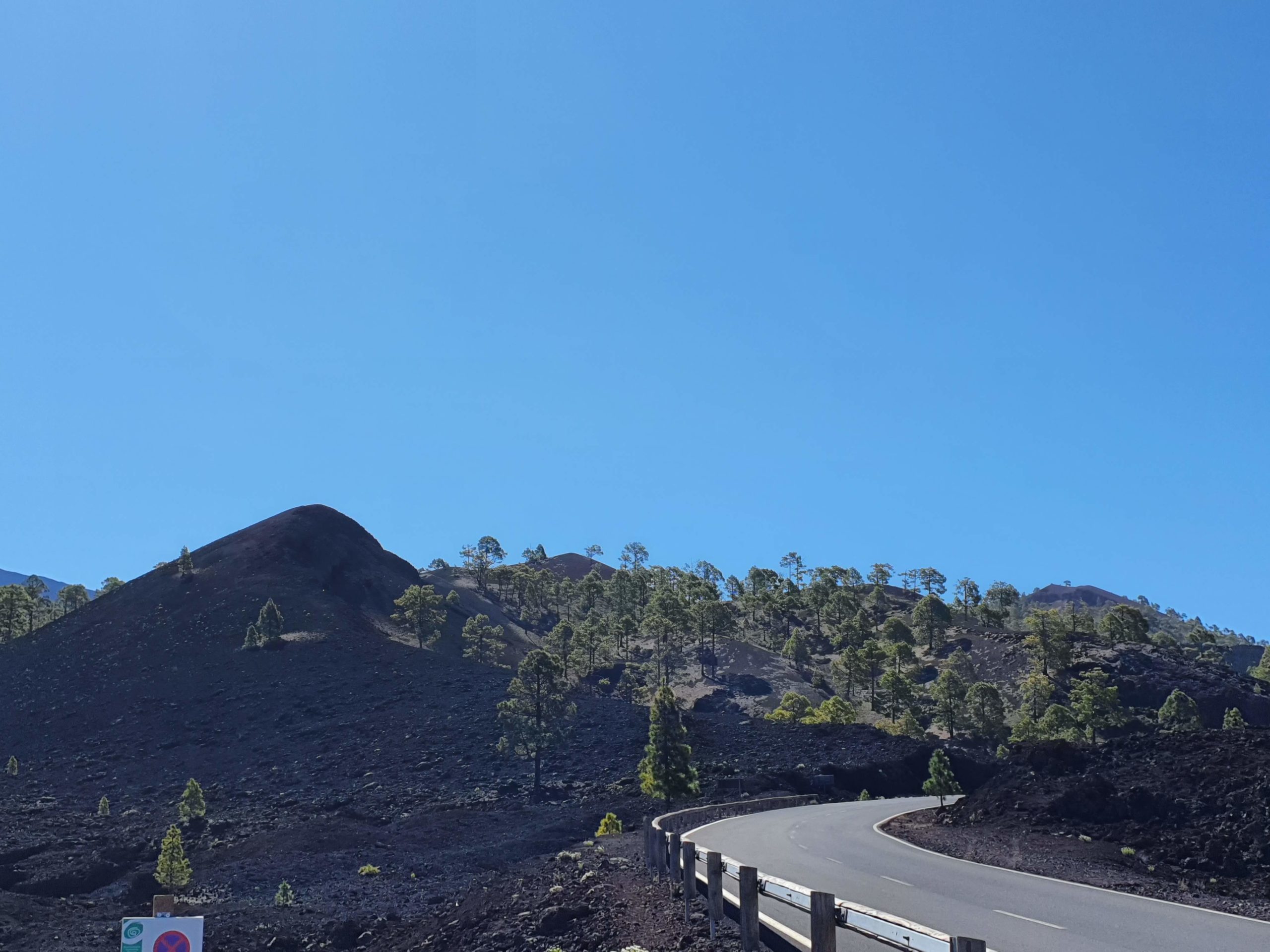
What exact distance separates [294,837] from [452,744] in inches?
885

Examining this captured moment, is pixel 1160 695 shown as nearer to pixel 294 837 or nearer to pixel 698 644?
pixel 698 644

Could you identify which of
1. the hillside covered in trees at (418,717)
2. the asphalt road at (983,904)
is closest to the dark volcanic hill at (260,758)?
the hillside covered in trees at (418,717)

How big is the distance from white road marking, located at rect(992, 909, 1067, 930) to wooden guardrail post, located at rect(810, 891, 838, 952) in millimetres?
7586

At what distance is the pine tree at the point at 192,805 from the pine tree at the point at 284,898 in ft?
63.2

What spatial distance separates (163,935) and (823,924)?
5336mm

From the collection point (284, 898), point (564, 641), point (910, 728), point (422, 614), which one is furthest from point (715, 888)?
point (564, 641)

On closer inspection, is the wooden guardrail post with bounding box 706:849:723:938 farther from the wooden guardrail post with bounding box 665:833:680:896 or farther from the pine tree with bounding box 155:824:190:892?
the pine tree with bounding box 155:824:190:892

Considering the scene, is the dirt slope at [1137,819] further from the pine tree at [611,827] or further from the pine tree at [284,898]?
the pine tree at [284,898]

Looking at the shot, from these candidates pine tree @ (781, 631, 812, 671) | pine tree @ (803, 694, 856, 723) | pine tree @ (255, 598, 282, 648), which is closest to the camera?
pine tree @ (803, 694, 856, 723)

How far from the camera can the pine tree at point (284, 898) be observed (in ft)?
105

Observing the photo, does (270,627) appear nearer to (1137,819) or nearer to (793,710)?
(793,710)

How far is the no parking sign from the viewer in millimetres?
7480

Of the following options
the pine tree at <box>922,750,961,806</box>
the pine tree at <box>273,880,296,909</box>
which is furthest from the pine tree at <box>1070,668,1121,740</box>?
the pine tree at <box>273,880,296,909</box>

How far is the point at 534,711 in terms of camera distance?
63312 mm
